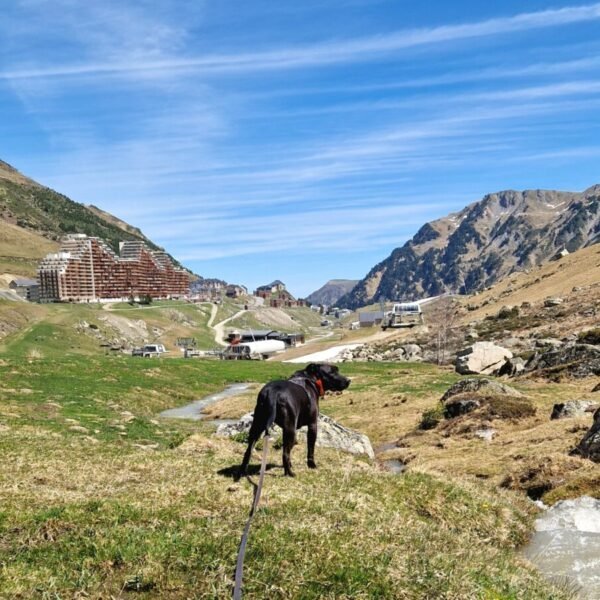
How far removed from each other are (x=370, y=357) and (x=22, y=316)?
78319mm

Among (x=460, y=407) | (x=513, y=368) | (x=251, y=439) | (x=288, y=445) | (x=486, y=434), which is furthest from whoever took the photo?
(x=513, y=368)

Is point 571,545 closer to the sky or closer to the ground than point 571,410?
closer to the ground

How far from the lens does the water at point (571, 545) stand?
10.8 meters

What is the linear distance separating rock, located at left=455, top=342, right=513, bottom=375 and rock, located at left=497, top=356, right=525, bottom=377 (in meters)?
5.85

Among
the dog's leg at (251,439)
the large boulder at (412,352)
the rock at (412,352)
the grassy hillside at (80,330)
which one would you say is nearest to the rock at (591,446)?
the dog's leg at (251,439)

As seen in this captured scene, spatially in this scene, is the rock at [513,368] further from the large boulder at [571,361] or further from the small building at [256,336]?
the small building at [256,336]

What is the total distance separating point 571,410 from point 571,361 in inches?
738

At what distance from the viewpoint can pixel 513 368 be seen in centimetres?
5181

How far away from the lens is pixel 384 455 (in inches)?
1081

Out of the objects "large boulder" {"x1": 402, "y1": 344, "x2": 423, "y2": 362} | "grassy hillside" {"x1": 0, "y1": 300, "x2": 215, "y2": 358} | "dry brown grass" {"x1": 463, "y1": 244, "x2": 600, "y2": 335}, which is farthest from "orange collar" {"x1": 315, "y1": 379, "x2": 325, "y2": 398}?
"large boulder" {"x1": 402, "y1": 344, "x2": 423, "y2": 362}

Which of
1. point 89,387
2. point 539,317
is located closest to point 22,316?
point 89,387

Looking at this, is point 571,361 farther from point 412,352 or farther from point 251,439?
point 412,352

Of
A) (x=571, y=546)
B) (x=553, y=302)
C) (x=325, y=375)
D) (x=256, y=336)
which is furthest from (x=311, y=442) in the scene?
(x=256, y=336)

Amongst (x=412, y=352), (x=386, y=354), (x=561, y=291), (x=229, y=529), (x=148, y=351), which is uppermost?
(x=561, y=291)
